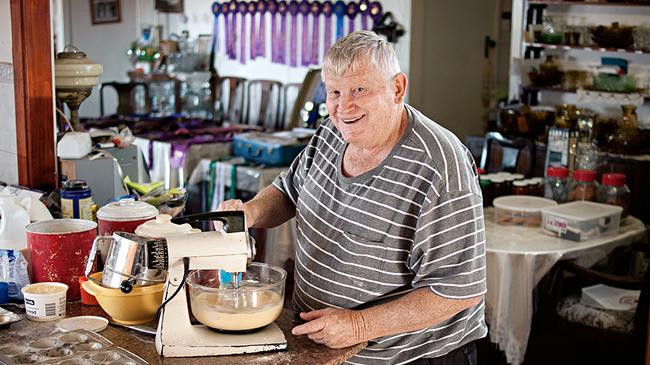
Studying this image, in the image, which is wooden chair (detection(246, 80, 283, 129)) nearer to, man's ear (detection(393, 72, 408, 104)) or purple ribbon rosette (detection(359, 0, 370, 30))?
purple ribbon rosette (detection(359, 0, 370, 30))

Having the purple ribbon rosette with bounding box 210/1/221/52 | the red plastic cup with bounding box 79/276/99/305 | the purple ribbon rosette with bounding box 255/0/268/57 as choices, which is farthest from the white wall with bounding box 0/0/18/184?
the purple ribbon rosette with bounding box 210/1/221/52

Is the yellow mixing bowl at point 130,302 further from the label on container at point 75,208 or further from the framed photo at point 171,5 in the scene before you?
the framed photo at point 171,5

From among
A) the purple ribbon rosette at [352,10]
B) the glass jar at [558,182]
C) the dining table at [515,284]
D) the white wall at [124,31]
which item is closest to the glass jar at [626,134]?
the glass jar at [558,182]

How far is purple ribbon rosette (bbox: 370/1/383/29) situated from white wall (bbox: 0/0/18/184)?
428cm

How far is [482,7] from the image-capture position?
772 centimetres

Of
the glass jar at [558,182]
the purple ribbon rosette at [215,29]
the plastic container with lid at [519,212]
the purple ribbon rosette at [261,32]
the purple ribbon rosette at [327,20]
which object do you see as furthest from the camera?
the purple ribbon rosette at [215,29]

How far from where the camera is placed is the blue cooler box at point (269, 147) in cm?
566

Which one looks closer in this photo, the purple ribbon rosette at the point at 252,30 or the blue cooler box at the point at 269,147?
the blue cooler box at the point at 269,147

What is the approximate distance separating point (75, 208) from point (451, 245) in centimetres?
131

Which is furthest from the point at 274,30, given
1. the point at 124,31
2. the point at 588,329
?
the point at 588,329

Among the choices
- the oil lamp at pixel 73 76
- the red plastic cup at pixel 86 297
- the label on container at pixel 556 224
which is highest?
the oil lamp at pixel 73 76

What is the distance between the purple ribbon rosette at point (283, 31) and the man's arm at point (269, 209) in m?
5.23

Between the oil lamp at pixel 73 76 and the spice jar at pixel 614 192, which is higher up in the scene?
the oil lamp at pixel 73 76

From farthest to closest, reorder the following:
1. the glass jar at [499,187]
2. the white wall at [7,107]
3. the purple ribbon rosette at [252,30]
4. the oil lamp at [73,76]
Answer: the purple ribbon rosette at [252,30] → the glass jar at [499,187] → the oil lamp at [73,76] → the white wall at [7,107]
